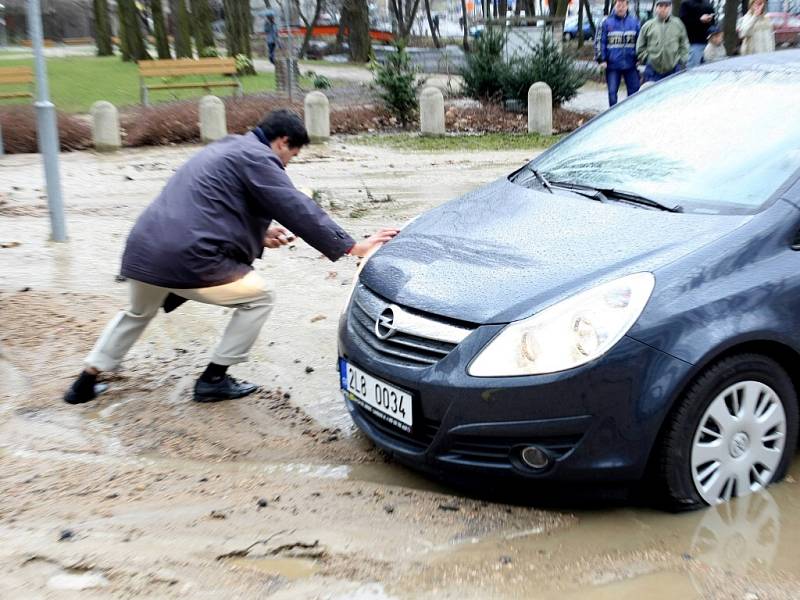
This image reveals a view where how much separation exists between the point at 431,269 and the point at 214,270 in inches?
49.4

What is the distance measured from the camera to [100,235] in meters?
9.27

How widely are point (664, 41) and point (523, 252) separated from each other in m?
11.6

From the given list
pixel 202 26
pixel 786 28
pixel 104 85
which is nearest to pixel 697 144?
pixel 104 85

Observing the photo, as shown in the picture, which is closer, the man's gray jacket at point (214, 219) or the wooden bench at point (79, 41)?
the man's gray jacket at point (214, 219)

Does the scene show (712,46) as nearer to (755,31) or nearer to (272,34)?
(755,31)

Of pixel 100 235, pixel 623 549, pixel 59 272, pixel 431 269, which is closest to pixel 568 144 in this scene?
pixel 431 269

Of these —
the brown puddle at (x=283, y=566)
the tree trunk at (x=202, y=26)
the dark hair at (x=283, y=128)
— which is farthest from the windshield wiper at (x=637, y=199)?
the tree trunk at (x=202, y=26)

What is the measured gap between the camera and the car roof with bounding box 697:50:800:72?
4.79 metres

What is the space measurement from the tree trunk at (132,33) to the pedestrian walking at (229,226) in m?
33.7

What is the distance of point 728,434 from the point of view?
3.65 meters

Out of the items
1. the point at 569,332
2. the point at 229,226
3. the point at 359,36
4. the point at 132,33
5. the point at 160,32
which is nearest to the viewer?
the point at 569,332

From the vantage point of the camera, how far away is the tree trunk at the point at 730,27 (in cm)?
2558

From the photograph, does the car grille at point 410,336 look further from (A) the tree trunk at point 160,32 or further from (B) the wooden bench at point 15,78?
(A) the tree trunk at point 160,32

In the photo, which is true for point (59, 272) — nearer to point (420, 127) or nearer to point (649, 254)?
point (649, 254)
